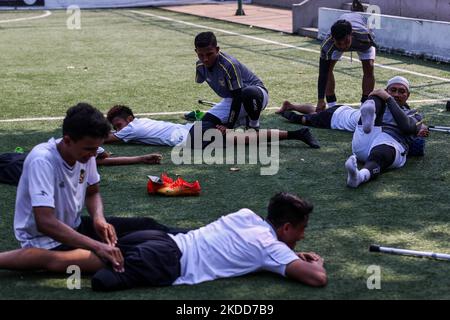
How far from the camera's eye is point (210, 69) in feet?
30.8

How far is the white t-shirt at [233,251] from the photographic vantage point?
5.26m

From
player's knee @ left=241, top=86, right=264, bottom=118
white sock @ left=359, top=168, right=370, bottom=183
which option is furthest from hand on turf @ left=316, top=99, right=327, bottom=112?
white sock @ left=359, top=168, right=370, bottom=183

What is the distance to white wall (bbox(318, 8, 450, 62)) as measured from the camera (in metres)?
15.5

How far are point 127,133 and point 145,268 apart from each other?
4.13m

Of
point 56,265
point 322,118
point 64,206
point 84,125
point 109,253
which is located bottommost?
point 322,118

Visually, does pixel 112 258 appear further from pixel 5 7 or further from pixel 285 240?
pixel 5 7

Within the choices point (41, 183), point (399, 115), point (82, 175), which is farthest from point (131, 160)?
point (41, 183)

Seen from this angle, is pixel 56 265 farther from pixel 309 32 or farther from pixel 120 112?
pixel 309 32

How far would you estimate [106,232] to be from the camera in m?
5.40

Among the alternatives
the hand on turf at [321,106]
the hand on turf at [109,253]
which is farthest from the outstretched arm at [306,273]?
the hand on turf at [321,106]

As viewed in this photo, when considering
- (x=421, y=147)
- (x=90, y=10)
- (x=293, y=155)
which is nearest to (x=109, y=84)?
(x=293, y=155)

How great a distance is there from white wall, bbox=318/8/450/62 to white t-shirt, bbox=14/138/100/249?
11.1 meters

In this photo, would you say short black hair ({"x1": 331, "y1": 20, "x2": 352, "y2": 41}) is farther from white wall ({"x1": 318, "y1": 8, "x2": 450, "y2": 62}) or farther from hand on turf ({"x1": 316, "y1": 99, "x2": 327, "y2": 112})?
white wall ({"x1": 318, "y1": 8, "x2": 450, "y2": 62})

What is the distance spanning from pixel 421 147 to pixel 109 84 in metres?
6.34
